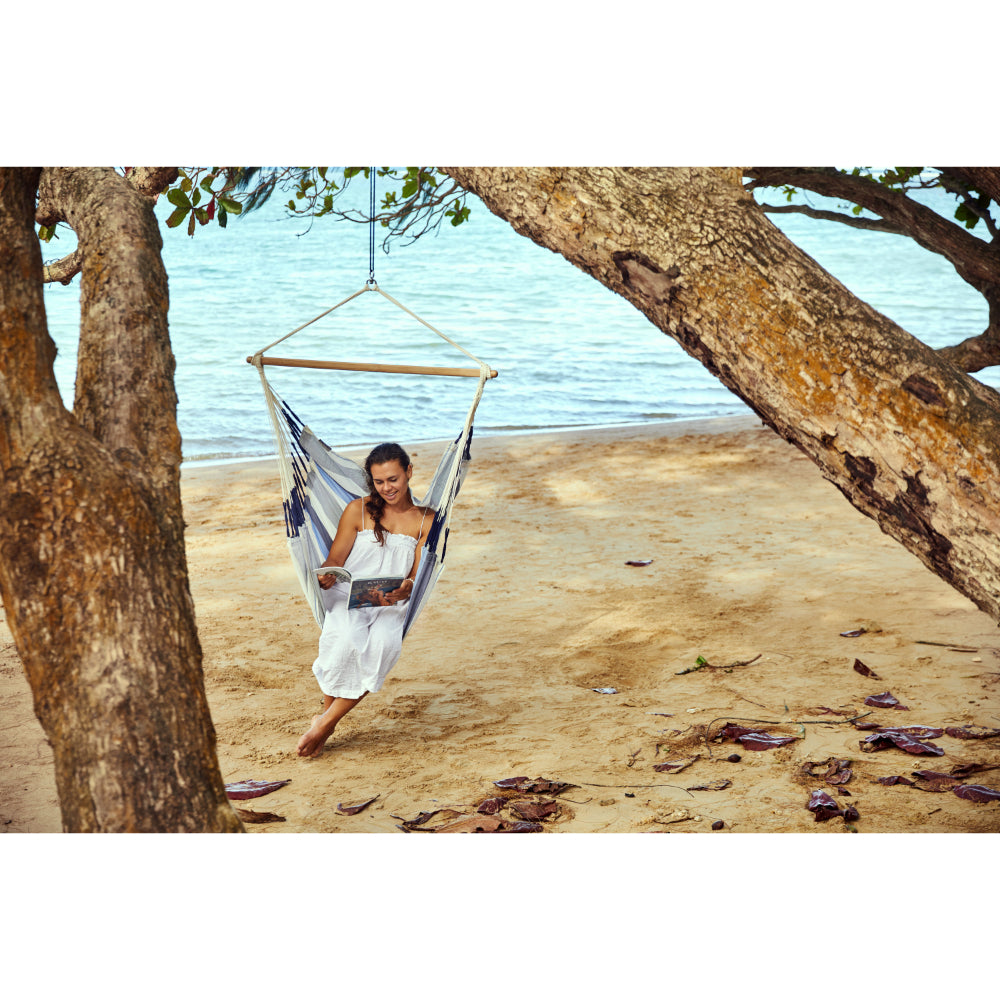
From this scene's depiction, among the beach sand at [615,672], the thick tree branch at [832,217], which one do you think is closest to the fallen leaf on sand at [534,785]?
the beach sand at [615,672]

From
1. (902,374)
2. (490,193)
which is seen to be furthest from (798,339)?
(490,193)

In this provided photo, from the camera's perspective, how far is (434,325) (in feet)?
47.2

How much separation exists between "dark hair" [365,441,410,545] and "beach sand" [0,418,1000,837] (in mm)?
531

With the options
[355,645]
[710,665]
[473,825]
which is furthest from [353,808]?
[710,665]

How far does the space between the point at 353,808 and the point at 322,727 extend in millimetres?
348

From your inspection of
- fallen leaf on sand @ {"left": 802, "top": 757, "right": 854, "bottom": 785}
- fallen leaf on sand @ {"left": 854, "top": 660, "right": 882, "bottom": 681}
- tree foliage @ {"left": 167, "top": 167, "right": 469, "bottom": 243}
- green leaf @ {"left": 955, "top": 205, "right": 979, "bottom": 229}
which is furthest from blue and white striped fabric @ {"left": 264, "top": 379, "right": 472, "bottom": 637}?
green leaf @ {"left": 955, "top": 205, "right": 979, "bottom": 229}

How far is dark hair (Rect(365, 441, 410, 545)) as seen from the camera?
265 centimetres

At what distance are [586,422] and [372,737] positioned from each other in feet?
18.8

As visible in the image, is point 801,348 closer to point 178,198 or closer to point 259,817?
point 259,817

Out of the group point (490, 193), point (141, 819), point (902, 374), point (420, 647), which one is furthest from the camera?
point (420, 647)

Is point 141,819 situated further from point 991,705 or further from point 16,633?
point 991,705

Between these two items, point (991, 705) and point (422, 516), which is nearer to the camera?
point (991, 705)

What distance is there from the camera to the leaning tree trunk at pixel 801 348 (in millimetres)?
1479

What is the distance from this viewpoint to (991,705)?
99.3 inches
